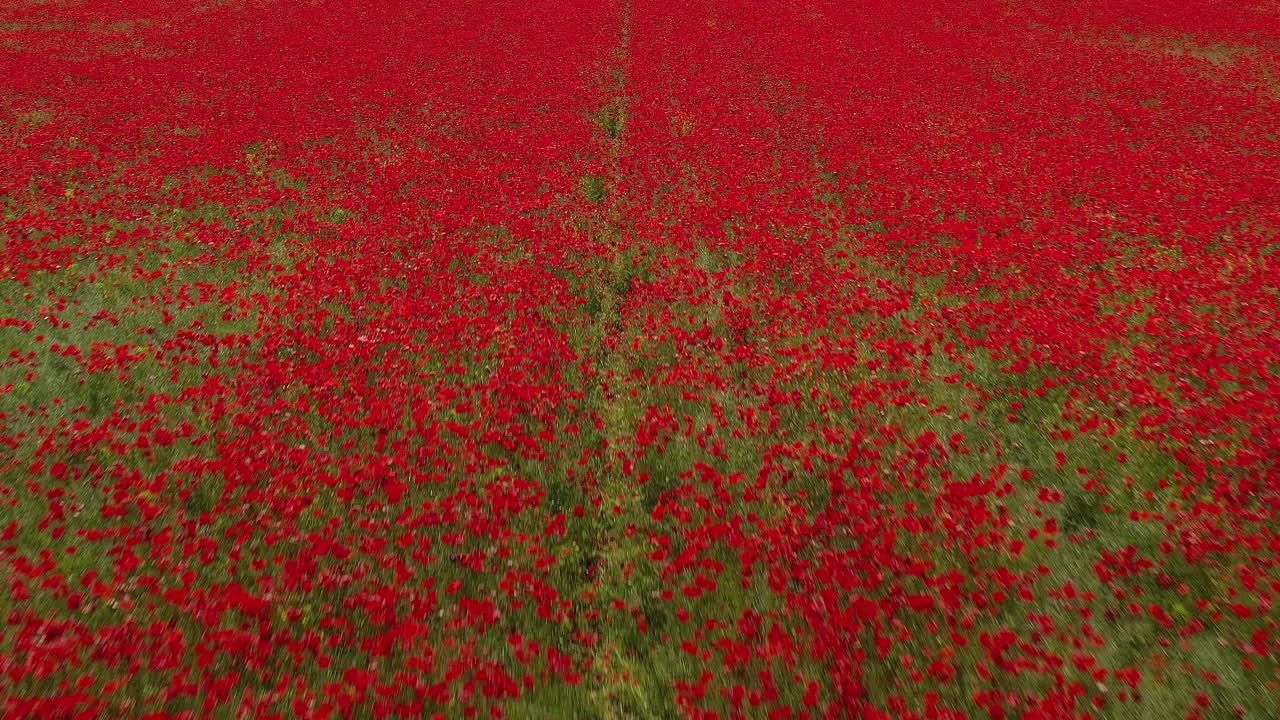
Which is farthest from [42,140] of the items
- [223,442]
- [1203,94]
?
[1203,94]

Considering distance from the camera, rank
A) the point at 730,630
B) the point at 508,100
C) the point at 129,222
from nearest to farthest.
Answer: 1. the point at 730,630
2. the point at 129,222
3. the point at 508,100

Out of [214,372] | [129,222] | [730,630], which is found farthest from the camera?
[129,222]

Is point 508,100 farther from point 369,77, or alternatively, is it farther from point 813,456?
point 813,456

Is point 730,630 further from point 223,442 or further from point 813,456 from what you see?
point 223,442

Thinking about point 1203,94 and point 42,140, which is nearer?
point 42,140

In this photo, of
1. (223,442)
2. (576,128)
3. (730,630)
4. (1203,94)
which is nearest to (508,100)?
(576,128)

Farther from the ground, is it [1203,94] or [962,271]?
[1203,94]
